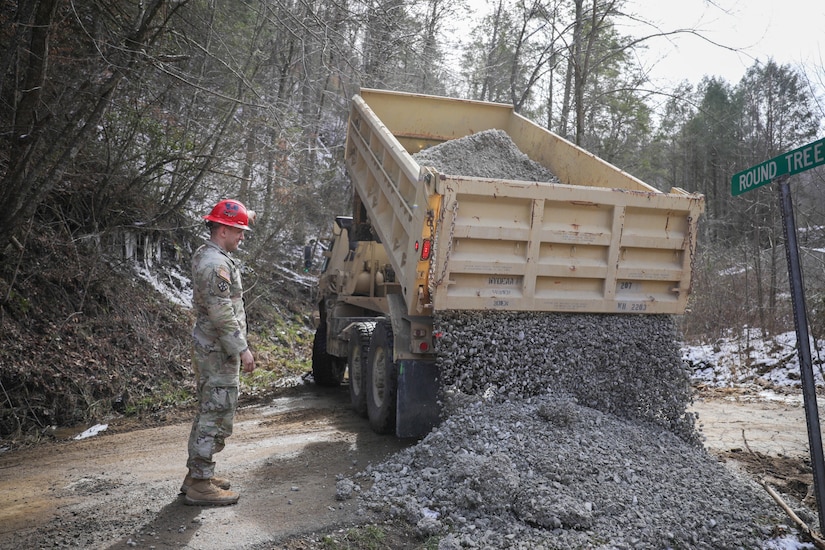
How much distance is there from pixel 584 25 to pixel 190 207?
8.71 meters

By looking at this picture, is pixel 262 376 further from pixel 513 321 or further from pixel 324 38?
pixel 513 321

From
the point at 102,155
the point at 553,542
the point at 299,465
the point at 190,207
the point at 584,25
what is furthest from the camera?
the point at 584,25

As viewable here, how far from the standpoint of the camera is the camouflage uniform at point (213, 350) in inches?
166

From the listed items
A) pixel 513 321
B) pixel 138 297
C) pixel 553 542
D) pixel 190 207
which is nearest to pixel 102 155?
pixel 138 297

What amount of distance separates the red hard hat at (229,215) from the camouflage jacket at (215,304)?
0.17 metres

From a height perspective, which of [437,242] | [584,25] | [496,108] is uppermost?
[584,25]

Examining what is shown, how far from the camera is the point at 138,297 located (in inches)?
383

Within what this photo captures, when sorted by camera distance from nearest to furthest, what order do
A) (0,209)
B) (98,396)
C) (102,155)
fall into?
(0,209) → (98,396) → (102,155)

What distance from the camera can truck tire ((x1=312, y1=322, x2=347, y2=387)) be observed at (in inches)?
372

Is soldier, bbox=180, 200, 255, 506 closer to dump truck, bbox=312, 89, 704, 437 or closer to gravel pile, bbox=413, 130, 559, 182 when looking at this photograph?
dump truck, bbox=312, 89, 704, 437

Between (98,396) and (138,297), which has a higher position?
(138,297)

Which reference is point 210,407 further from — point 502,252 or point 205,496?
point 502,252

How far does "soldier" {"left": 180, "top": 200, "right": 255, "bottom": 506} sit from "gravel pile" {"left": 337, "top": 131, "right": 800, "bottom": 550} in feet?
2.90

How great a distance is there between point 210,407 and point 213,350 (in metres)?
0.36
